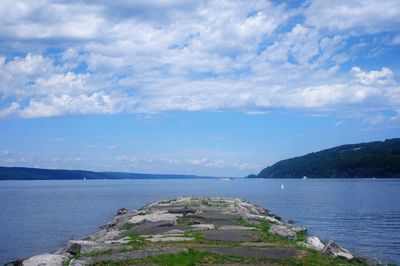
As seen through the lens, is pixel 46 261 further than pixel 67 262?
No

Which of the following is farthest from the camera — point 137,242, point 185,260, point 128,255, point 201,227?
point 201,227

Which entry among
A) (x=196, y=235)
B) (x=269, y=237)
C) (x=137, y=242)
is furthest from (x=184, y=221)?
(x=137, y=242)

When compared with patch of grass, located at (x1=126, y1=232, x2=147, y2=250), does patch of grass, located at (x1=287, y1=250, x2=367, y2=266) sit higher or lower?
lower

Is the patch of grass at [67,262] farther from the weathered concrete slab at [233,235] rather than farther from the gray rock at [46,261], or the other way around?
the weathered concrete slab at [233,235]

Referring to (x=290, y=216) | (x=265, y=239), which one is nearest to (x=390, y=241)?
(x=265, y=239)

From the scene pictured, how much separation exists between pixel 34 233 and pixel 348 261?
93.6 ft

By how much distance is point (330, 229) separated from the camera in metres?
43.3

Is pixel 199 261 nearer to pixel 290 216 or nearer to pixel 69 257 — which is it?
pixel 69 257

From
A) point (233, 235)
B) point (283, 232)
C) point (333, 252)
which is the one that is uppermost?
point (233, 235)

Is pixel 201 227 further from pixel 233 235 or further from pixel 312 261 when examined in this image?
pixel 312 261

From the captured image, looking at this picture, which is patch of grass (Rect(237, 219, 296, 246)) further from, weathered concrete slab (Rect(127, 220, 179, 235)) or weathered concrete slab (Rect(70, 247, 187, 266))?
weathered concrete slab (Rect(70, 247, 187, 266))

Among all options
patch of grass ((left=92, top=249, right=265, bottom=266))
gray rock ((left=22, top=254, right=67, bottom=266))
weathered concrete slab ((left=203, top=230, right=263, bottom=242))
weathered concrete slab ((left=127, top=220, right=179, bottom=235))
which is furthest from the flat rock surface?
weathered concrete slab ((left=127, top=220, right=179, bottom=235))

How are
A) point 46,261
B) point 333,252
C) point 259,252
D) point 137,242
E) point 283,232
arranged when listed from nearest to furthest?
point 46,261, point 259,252, point 137,242, point 333,252, point 283,232

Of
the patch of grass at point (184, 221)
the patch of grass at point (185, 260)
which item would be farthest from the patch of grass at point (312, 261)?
the patch of grass at point (184, 221)
